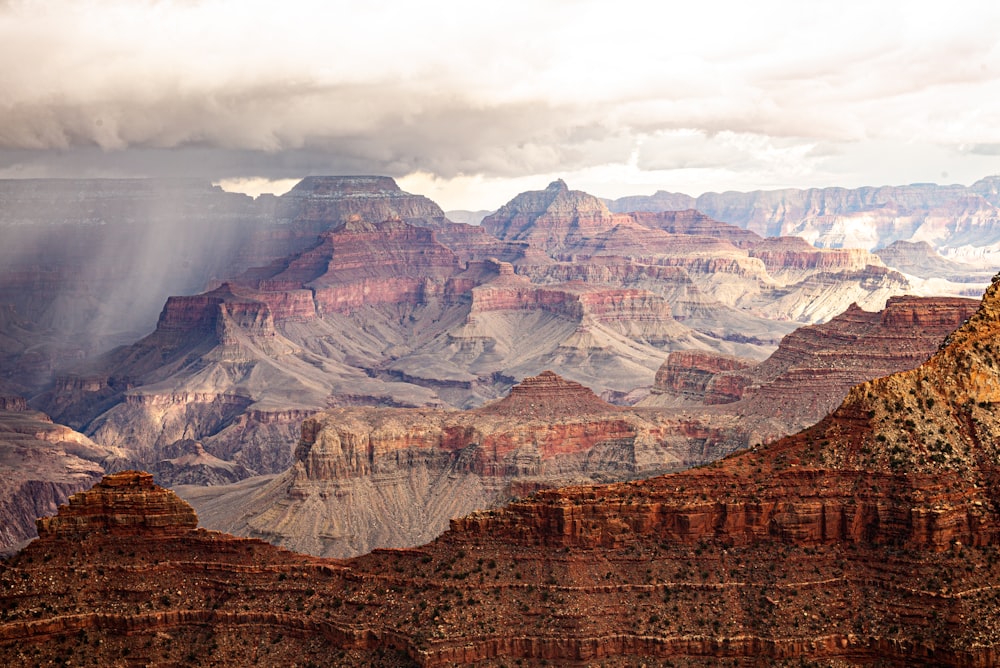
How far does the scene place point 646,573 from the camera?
2469 inches

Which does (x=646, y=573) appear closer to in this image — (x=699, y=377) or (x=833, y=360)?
(x=833, y=360)

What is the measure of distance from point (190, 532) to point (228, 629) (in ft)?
19.0

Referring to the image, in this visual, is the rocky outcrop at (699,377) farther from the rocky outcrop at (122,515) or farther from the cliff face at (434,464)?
the rocky outcrop at (122,515)

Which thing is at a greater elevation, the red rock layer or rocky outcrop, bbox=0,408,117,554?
the red rock layer

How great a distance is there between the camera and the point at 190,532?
6806 cm

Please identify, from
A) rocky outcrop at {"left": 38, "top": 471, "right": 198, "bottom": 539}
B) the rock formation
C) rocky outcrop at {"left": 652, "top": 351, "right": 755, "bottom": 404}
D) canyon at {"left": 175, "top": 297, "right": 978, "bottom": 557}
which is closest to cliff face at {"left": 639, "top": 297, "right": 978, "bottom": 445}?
canyon at {"left": 175, "top": 297, "right": 978, "bottom": 557}

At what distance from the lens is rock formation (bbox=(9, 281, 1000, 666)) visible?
59531 mm

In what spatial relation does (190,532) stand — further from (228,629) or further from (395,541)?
(395,541)

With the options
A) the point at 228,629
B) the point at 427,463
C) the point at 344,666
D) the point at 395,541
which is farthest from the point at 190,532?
the point at 427,463

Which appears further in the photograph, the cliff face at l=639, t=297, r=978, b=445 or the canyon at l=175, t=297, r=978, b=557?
the cliff face at l=639, t=297, r=978, b=445

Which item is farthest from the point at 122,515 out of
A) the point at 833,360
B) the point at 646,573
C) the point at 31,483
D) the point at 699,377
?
the point at 31,483

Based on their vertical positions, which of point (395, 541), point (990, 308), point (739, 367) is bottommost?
point (395, 541)

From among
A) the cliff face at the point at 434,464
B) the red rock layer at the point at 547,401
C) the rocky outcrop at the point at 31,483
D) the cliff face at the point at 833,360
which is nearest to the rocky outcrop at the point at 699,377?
the cliff face at the point at 833,360

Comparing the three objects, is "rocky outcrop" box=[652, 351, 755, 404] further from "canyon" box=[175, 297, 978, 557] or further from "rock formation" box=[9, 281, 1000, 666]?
"rock formation" box=[9, 281, 1000, 666]
